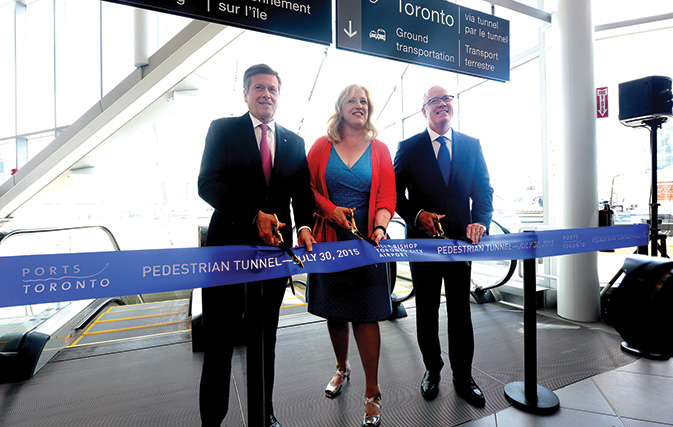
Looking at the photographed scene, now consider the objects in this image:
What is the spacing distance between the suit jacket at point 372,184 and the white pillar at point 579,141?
8.98ft

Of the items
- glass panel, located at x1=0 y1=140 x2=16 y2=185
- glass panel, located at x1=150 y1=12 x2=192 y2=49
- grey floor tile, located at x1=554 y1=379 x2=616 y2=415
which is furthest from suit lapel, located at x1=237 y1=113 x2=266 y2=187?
glass panel, located at x1=0 y1=140 x2=16 y2=185

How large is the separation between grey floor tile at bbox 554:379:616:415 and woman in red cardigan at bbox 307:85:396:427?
4.11 ft

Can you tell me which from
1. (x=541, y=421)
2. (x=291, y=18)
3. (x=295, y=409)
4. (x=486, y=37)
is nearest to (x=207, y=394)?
(x=295, y=409)

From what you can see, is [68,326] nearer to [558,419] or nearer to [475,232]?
[475,232]

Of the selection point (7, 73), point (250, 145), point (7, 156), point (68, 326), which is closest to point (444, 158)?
point (250, 145)

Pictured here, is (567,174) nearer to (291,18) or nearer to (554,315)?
(554,315)

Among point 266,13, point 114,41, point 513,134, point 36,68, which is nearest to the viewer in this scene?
point 266,13

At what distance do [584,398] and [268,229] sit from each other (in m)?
2.28

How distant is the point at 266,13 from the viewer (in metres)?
2.39

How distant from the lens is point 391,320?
392 cm

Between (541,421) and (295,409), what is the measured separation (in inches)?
56.0

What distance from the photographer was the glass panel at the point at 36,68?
874 cm

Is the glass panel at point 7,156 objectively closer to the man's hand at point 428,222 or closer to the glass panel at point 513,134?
the glass panel at point 513,134

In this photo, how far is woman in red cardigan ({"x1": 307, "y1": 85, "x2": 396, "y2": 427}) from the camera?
1.92 meters
